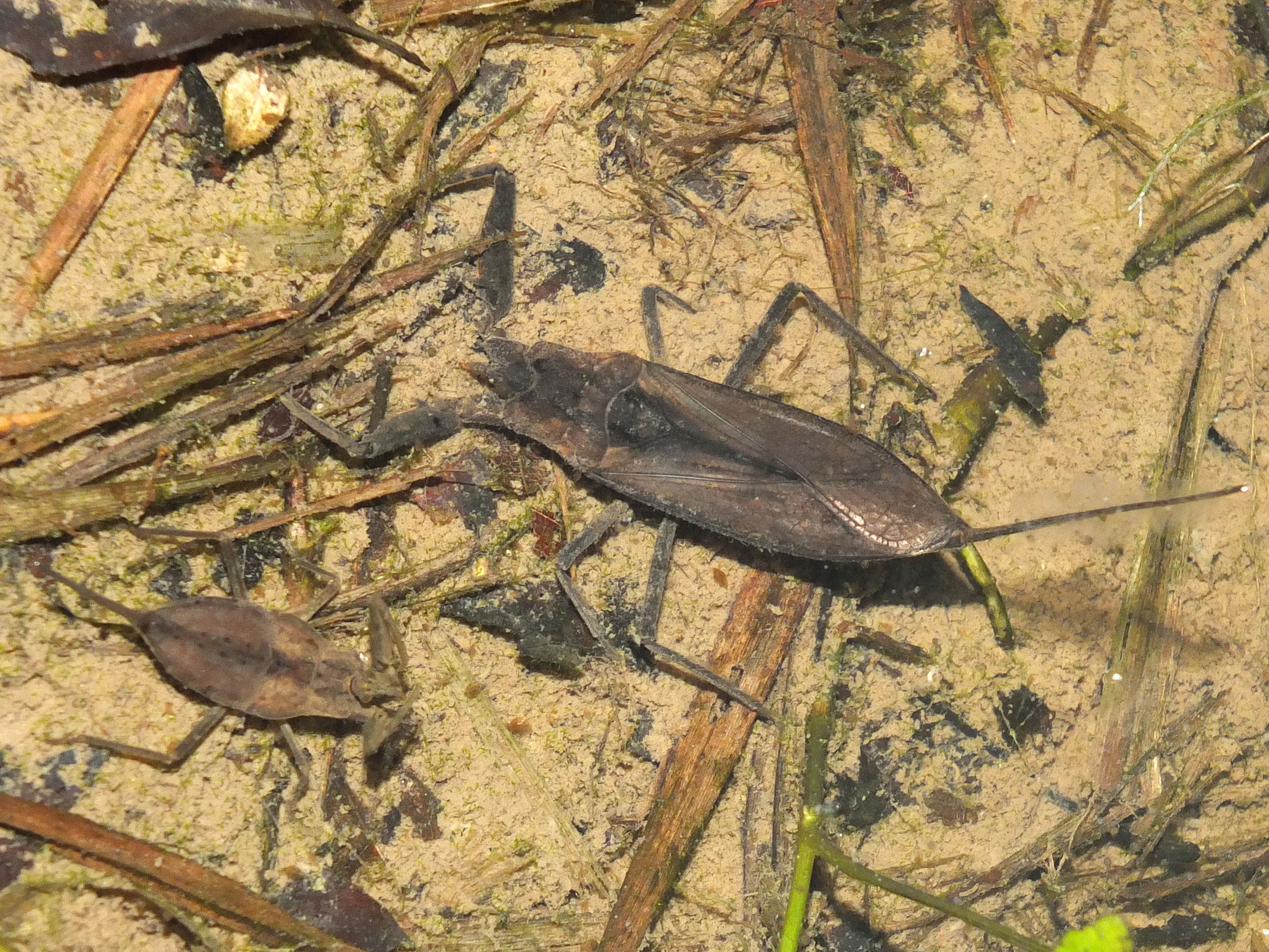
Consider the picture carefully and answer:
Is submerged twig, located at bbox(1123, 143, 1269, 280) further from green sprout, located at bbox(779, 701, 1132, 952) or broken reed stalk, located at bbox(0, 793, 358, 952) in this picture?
broken reed stalk, located at bbox(0, 793, 358, 952)

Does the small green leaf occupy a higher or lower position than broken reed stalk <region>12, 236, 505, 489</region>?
lower

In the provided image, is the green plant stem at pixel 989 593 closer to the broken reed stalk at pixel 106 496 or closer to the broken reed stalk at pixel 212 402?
the broken reed stalk at pixel 212 402

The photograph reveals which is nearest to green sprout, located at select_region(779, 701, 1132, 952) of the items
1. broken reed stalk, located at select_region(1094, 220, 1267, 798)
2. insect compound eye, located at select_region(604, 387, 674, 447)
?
broken reed stalk, located at select_region(1094, 220, 1267, 798)

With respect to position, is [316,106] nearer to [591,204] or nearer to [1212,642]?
[591,204]

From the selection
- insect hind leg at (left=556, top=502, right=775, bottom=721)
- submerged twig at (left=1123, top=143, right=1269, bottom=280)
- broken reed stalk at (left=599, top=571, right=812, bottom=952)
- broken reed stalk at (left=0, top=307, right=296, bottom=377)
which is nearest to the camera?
broken reed stalk at (left=0, top=307, right=296, bottom=377)

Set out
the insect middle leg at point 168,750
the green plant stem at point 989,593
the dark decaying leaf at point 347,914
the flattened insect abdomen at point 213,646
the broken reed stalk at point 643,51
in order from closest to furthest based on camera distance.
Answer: the flattened insect abdomen at point 213,646 → the insect middle leg at point 168,750 → the dark decaying leaf at point 347,914 → the green plant stem at point 989,593 → the broken reed stalk at point 643,51

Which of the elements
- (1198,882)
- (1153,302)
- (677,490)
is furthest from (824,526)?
(1198,882)

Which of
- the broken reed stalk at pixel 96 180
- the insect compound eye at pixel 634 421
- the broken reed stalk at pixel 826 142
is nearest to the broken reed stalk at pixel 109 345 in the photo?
the broken reed stalk at pixel 96 180
